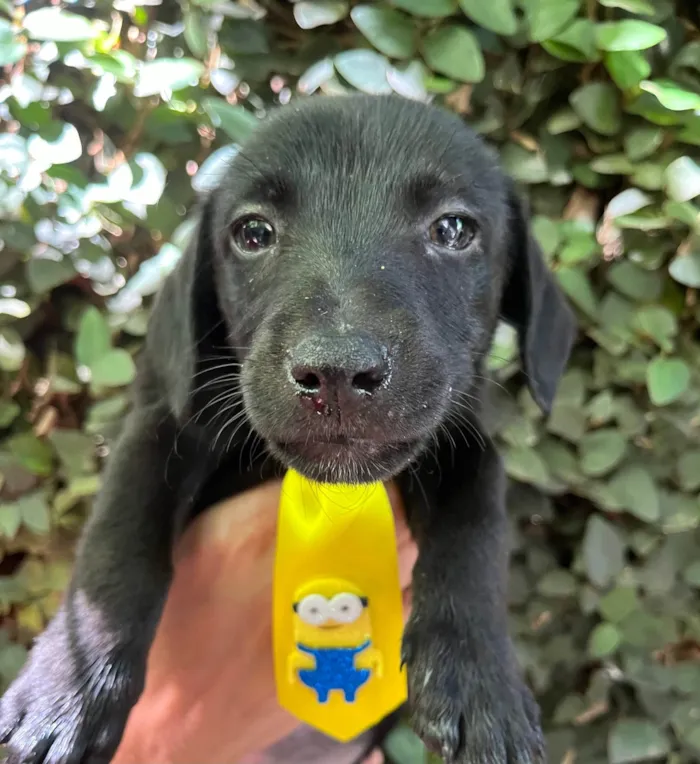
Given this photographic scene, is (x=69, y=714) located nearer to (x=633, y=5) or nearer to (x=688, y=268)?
(x=688, y=268)

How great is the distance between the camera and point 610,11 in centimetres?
176

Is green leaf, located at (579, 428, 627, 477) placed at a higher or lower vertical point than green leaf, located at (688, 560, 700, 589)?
higher

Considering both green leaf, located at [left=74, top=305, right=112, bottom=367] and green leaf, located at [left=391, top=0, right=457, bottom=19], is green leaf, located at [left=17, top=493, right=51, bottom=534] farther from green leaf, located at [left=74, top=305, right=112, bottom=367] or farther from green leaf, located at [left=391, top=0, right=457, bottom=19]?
green leaf, located at [left=391, top=0, right=457, bottom=19]

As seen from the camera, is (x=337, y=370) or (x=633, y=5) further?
(x=633, y=5)

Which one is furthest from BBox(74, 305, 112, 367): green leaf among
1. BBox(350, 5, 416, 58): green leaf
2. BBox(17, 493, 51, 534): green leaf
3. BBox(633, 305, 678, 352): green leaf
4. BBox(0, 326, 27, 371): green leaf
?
BBox(633, 305, 678, 352): green leaf

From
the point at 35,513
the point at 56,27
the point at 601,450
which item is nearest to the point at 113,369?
the point at 35,513

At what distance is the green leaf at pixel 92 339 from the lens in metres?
1.81

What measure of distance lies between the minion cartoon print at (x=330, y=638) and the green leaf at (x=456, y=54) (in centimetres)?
122

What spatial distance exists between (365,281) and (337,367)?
24cm

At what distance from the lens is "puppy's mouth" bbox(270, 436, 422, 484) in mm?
1005

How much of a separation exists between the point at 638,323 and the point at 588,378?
204 mm

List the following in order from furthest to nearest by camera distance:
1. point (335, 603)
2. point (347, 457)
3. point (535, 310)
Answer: point (535, 310), point (335, 603), point (347, 457)

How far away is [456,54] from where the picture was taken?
168 centimetres

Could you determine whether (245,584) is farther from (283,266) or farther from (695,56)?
(695,56)
